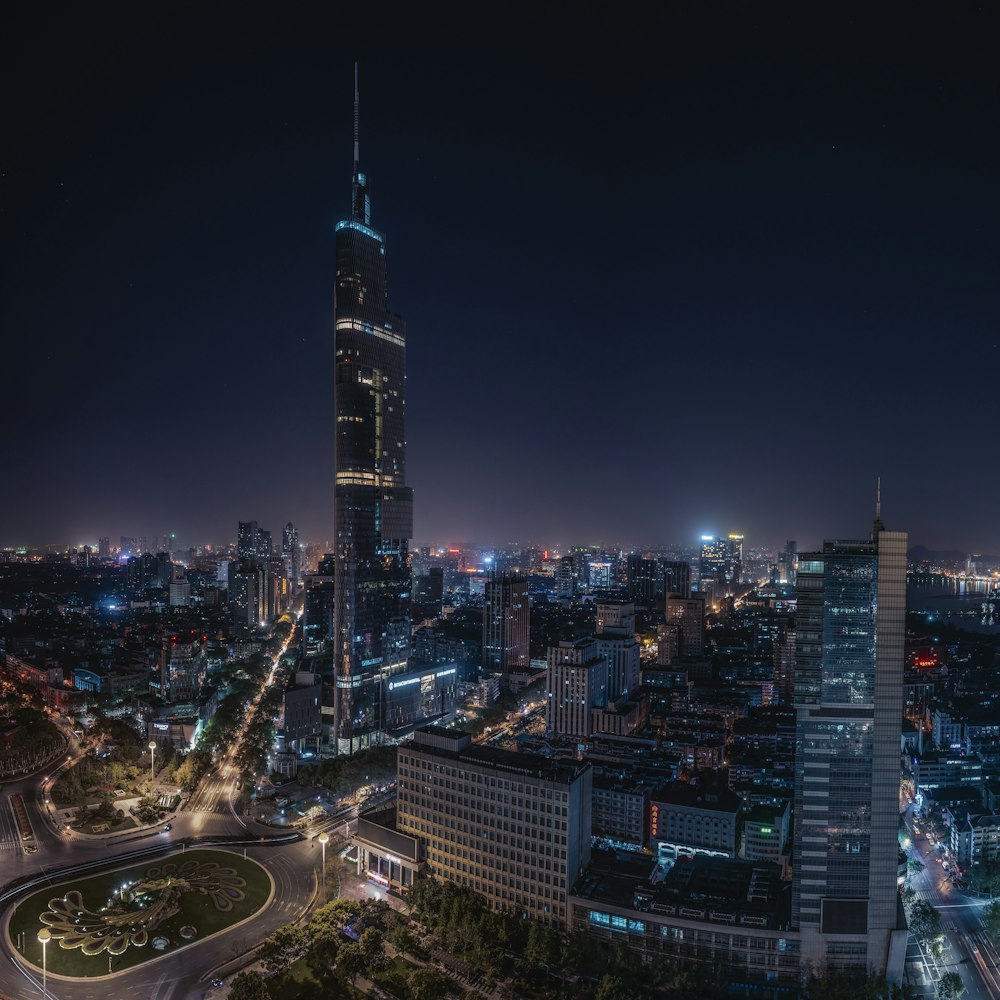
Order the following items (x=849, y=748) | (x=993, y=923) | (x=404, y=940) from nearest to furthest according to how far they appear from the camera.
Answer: (x=849, y=748) → (x=404, y=940) → (x=993, y=923)

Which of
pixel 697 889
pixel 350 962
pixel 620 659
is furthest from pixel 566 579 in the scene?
pixel 350 962

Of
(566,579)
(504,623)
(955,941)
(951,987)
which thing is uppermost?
(566,579)

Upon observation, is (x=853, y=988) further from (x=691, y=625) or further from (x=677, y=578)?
(x=677, y=578)

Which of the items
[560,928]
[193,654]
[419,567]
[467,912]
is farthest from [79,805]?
[419,567]

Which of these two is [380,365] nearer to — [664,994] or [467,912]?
[467,912]

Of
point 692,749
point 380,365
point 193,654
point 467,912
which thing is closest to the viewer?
point 467,912

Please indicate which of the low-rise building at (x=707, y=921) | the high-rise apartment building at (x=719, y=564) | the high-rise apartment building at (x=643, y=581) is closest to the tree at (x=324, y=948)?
the low-rise building at (x=707, y=921)

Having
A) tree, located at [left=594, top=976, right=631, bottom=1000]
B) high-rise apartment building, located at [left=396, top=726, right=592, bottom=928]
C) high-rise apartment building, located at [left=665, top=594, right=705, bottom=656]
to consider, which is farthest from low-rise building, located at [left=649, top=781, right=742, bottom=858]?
high-rise apartment building, located at [left=665, top=594, right=705, bottom=656]
